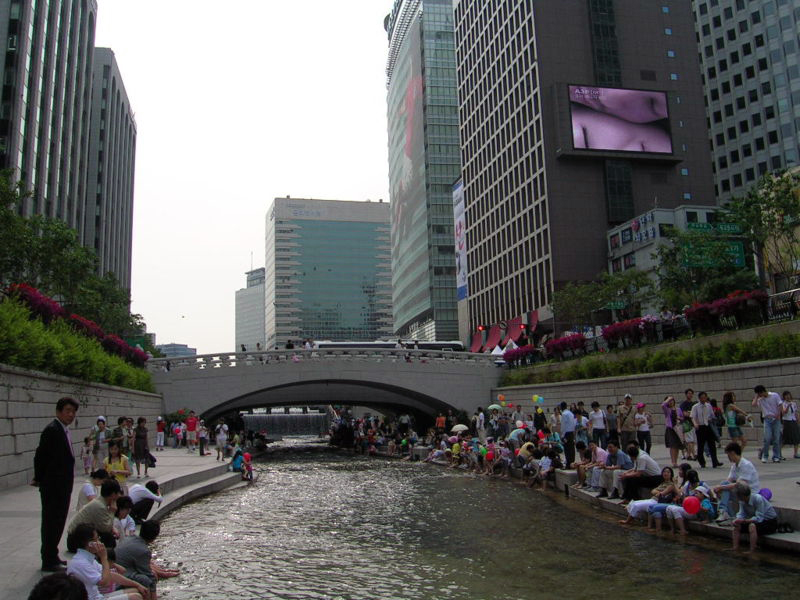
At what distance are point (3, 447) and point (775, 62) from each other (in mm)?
94162

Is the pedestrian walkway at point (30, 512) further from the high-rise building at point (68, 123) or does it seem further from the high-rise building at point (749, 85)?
the high-rise building at point (749, 85)

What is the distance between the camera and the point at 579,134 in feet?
214

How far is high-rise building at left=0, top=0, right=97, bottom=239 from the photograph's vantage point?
5281 centimetres

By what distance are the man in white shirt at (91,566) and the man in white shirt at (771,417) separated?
13788 mm

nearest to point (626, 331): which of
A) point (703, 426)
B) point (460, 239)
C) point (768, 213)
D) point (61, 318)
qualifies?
point (768, 213)

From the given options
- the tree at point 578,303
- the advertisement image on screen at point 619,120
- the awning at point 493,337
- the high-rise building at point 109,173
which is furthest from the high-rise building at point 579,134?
the high-rise building at point 109,173

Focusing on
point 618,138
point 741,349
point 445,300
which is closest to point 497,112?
point 618,138

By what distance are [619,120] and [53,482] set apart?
6612 cm

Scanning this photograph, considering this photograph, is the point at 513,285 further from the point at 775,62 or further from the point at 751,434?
the point at 751,434

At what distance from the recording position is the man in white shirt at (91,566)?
6699 millimetres

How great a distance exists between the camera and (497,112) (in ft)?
260

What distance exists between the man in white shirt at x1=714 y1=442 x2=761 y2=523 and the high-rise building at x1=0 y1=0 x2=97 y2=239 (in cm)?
4586

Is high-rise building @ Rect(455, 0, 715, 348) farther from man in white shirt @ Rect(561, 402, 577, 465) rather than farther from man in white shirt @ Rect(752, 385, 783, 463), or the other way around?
man in white shirt @ Rect(752, 385, 783, 463)

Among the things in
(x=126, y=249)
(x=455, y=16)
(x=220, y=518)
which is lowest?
(x=220, y=518)
